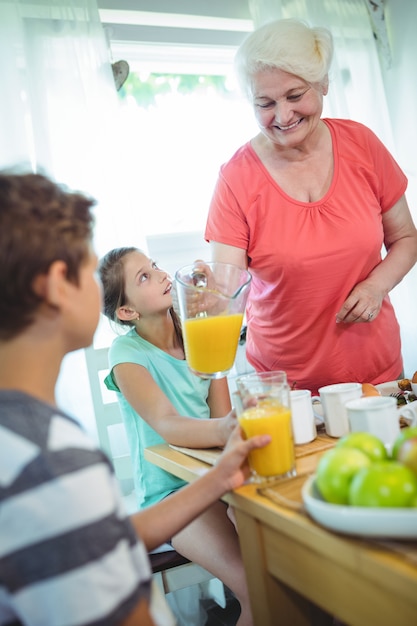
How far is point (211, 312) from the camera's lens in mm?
1263

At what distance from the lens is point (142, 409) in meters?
1.50

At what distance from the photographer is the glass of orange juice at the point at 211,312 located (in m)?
1.26

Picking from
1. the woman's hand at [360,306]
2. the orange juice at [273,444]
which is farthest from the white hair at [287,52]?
the orange juice at [273,444]

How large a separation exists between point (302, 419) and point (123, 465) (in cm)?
122

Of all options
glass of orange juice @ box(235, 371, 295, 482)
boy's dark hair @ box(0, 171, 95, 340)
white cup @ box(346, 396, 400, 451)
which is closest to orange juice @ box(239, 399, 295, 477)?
glass of orange juice @ box(235, 371, 295, 482)

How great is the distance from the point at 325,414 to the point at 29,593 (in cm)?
69

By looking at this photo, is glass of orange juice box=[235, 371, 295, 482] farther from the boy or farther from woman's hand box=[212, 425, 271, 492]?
the boy

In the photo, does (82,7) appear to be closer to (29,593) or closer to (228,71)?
(228,71)

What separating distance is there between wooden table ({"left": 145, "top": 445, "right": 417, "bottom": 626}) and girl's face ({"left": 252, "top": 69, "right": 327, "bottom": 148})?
0.89 metres

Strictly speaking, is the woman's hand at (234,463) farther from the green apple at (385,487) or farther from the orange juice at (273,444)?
the green apple at (385,487)

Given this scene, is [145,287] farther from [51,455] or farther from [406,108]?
[406,108]

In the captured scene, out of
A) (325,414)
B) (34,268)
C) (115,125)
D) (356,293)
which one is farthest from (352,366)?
(115,125)

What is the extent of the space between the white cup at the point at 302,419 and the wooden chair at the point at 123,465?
0.56 meters

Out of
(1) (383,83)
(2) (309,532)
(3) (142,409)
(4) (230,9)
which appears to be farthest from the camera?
(1) (383,83)
